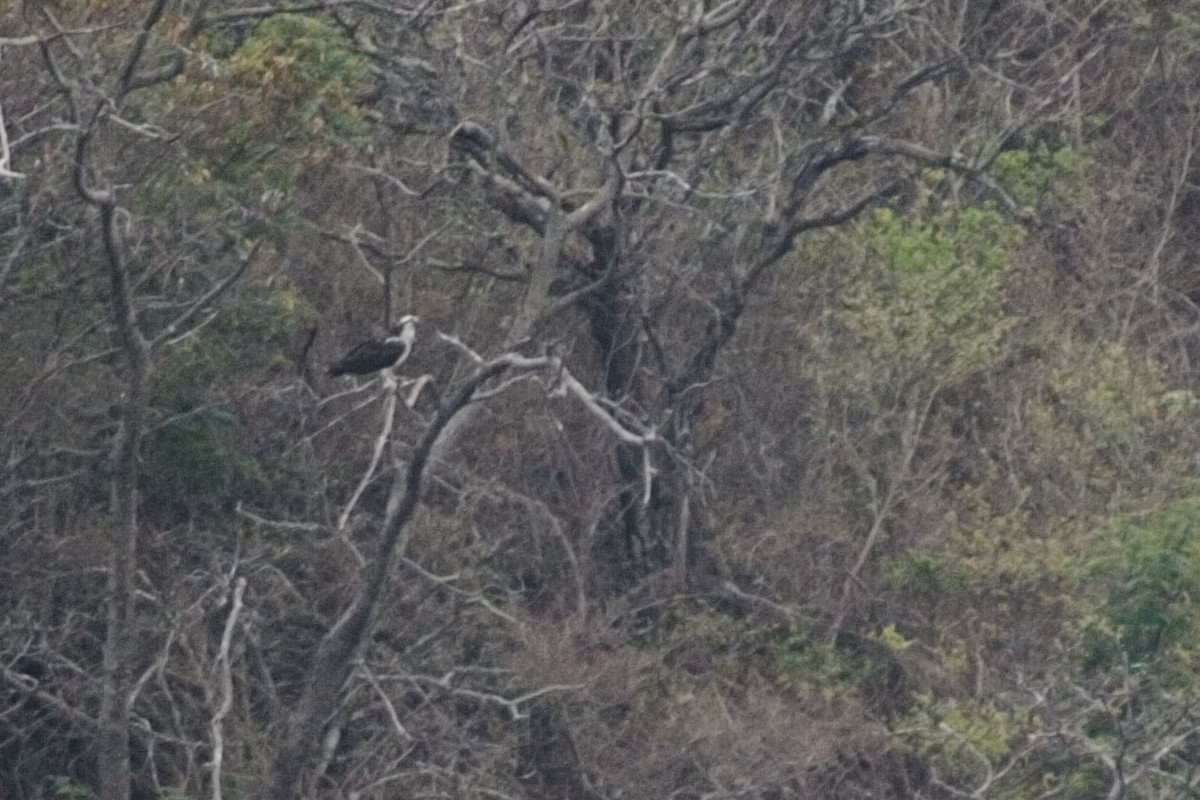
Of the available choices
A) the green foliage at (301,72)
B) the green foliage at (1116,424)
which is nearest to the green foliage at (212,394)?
the green foliage at (301,72)

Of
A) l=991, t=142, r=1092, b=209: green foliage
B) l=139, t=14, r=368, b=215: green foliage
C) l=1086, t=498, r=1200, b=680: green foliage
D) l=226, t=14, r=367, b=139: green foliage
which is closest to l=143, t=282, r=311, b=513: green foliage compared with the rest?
l=139, t=14, r=368, b=215: green foliage

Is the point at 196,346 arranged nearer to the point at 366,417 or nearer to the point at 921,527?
the point at 366,417

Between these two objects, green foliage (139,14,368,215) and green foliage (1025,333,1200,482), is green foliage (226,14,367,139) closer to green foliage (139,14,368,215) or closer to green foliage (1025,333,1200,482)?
green foliage (139,14,368,215)

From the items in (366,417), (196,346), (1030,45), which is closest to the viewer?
(196,346)

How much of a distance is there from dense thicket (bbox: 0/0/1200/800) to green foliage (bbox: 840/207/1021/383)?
0.11 feet

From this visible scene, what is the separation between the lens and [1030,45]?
17.7m

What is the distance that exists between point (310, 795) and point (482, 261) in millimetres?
4713

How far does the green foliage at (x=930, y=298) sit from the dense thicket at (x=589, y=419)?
1.3 inches

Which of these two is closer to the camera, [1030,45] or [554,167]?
[554,167]

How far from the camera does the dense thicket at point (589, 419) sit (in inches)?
432

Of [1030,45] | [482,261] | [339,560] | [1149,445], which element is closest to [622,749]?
[339,560]

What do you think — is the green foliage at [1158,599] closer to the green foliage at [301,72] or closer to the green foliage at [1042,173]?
the green foliage at [301,72]

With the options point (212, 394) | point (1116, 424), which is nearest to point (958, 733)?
point (1116, 424)

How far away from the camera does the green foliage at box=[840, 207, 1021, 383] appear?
14641mm
